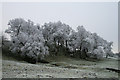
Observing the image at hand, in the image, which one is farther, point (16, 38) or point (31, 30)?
point (31, 30)

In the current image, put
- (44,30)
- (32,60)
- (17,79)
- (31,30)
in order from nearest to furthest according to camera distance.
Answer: (17,79)
(32,60)
(31,30)
(44,30)

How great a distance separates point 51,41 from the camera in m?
83.9

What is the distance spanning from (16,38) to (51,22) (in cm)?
2541

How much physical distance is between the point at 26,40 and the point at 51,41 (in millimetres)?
18013

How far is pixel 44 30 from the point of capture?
8812cm

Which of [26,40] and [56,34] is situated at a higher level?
[56,34]

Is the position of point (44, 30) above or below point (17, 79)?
above

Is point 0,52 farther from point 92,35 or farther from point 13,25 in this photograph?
point 92,35

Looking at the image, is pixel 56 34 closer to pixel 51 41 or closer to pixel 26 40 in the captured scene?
pixel 51 41

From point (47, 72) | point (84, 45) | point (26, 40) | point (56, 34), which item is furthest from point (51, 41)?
point (47, 72)

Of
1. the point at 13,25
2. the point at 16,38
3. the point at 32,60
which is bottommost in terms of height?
the point at 32,60

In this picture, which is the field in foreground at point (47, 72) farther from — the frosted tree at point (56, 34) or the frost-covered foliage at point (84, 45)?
the frost-covered foliage at point (84, 45)

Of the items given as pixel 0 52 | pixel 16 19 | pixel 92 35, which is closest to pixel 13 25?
pixel 16 19

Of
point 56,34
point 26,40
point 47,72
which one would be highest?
point 56,34
